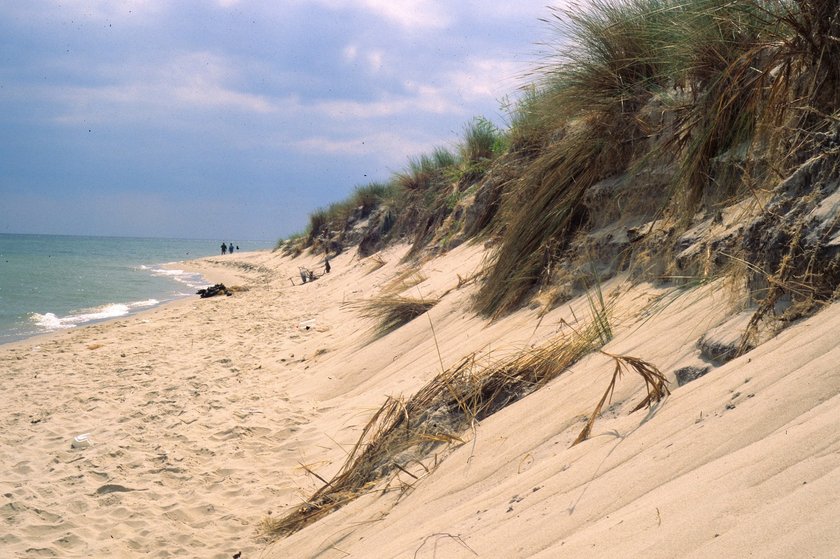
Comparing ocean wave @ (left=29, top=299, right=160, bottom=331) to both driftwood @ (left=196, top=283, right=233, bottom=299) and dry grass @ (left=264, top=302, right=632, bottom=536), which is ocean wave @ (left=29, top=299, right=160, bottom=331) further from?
dry grass @ (left=264, top=302, right=632, bottom=536)

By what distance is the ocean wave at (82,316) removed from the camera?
13.1 meters

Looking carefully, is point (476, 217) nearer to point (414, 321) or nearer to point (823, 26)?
point (414, 321)

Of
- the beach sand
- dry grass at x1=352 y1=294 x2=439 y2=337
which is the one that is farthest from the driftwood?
dry grass at x1=352 y1=294 x2=439 y2=337

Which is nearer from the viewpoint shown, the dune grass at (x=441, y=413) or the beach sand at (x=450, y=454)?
the beach sand at (x=450, y=454)

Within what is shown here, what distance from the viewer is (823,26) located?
3.00m

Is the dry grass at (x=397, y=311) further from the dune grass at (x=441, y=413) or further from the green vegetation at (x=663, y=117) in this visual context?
the dune grass at (x=441, y=413)

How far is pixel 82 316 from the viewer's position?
47.6 feet

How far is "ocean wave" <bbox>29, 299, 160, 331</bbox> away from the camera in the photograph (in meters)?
13.1

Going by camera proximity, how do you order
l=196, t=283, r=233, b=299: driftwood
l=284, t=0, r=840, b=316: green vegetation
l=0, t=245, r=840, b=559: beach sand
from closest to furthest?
l=0, t=245, r=840, b=559: beach sand → l=284, t=0, r=840, b=316: green vegetation → l=196, t=283, r=233, b=299: driftwood

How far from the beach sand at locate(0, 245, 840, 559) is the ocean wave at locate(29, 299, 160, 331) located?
5.23 m

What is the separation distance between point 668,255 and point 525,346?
979 mm

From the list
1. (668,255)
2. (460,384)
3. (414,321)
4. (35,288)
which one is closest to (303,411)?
(414,321)

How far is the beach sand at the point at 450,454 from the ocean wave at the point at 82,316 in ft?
17.1

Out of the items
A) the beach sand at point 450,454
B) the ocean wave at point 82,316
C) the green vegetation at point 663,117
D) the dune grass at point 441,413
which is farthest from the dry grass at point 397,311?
the ocean wave at point 82,316
